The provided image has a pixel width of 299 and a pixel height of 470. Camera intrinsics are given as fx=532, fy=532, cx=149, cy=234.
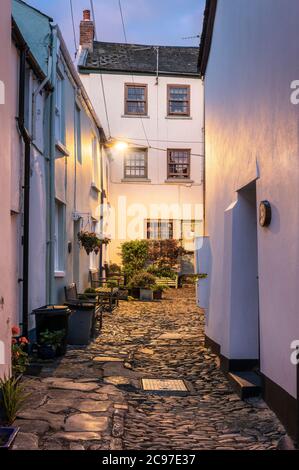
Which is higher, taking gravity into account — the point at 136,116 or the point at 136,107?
the point at 136,107

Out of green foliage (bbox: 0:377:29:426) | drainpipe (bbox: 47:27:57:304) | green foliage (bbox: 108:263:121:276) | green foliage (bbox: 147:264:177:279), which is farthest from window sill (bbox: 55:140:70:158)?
green foliage (bbox: 147:264:177:279)

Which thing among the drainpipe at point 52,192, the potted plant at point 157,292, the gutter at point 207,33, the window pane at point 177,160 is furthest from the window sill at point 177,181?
the drainpipe at point 52,192

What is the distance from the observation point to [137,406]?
5.94 meters

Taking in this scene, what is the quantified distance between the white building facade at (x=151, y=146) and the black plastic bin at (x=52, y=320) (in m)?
14.9

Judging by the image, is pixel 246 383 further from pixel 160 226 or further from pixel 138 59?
pixel 138 59

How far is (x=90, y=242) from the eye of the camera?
13.2m

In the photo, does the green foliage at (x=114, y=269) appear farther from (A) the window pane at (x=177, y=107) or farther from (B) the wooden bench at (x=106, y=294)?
(A) the window pane at (x=177, y=107)

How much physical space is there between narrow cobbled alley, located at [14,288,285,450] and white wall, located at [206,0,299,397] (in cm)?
59

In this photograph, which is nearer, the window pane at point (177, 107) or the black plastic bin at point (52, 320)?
the black plastic bin at point (52, 320)

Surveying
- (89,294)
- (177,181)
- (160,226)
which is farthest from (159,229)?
(89,294)

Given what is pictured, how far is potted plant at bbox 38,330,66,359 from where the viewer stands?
7.91 metres

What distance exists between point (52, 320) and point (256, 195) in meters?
3.70

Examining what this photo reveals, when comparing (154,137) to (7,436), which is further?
(154,137)

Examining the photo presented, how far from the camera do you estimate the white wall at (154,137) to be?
921 inches
